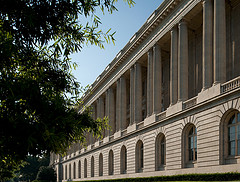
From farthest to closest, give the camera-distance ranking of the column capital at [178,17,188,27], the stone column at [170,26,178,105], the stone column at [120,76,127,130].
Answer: the stone column at [120,76,127,130]
the stone column at [170,26,178,105]
the column capital at [178,17,188,27]

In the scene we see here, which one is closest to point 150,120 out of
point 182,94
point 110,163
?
point 182,94

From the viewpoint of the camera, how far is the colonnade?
30.6 metres

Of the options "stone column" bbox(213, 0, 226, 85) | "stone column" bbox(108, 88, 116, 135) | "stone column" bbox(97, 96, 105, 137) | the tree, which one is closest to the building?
"stone column" bbox(213, 0, 226, 85)

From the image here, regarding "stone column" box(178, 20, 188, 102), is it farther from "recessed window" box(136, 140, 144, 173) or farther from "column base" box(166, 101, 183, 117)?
"recessed window" box(136, 140, 144, 173)

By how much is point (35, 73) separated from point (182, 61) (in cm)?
2660

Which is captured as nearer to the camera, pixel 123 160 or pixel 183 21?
pixel 183 21

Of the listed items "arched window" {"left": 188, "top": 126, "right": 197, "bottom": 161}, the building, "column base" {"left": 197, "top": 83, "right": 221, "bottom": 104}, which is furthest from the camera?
"arched window" {"left": 188, "top": 126, "right": 197, "bottom": 161}

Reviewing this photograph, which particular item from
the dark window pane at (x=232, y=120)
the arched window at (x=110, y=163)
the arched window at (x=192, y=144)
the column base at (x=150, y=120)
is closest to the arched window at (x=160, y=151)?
the column base at (x=150, y=120)

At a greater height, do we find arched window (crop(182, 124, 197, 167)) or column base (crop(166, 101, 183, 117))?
column base (crop(166, 101, 183, 117))

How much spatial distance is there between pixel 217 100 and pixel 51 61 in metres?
19.3

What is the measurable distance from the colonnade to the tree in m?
20.2

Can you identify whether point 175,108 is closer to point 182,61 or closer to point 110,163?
point 182,61

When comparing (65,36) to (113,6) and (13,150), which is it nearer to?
(113,6)

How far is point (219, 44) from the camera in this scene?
99.8 ft
